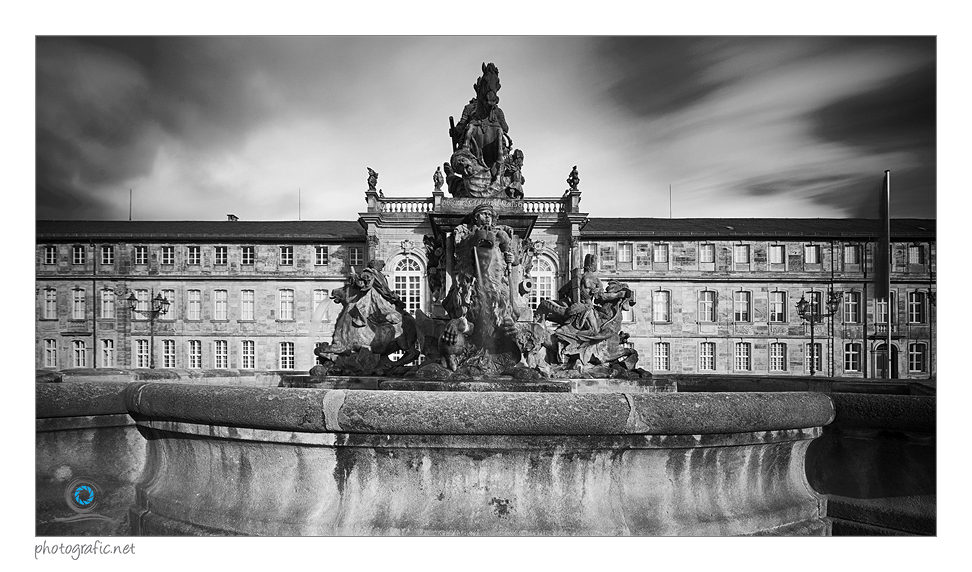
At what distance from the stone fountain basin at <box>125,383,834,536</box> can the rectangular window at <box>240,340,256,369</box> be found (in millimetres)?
36748

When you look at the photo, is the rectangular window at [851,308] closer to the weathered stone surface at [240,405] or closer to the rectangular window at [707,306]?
the rectangular window at [707,306]

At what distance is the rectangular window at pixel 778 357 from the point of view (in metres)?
36.8

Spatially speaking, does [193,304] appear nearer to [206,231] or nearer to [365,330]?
[206,231]

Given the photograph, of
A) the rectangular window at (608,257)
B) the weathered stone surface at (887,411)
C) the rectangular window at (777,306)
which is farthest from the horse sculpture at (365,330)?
the rectangular window at (777,306)

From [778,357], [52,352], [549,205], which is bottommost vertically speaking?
[778,357]

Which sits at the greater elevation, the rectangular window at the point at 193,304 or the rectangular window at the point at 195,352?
the rectangular window at the point at 193,304

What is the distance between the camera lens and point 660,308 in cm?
3731

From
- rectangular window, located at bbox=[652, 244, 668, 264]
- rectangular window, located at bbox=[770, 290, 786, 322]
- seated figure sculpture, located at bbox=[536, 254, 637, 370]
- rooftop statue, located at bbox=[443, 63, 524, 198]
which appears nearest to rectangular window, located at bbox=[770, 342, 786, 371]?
rectangular window, located at bbox=[770, 290, 786, 322]

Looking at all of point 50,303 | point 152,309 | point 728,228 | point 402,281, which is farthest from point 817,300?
point 50,303

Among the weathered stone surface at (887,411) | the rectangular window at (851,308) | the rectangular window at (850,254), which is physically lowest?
the rectangular window at (851,308)

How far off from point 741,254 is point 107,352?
1515 inches

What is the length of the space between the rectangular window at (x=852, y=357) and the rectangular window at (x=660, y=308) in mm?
10317

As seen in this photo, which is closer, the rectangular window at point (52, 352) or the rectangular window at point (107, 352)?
the rectangular window at point (52, 352)

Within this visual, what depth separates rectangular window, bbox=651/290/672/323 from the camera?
1467 inches
